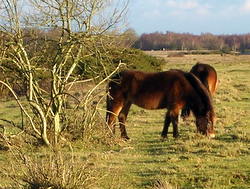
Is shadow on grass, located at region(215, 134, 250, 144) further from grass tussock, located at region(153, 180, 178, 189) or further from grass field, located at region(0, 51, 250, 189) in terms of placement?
grass tussock, located at region(153, 180, 178, 189)

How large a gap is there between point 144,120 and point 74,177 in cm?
917

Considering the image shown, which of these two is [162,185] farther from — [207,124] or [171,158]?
[207,124]

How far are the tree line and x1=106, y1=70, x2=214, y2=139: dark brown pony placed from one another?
225 feet

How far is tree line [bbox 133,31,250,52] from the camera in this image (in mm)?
86500

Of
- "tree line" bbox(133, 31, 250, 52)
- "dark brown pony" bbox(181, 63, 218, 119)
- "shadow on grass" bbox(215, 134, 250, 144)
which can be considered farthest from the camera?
"tree line" bbox(133, 31, 250, 52)

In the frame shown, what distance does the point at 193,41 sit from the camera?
314 ft

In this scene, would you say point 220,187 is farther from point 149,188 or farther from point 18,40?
point 18,40

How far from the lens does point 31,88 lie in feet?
31.1

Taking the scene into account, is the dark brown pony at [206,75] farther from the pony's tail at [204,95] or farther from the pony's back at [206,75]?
the pony's tail at [204,95]

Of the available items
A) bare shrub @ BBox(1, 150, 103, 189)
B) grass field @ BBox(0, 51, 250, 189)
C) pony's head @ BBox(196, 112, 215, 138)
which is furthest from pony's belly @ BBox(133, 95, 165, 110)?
bare shrub @ BBox(1, 150, 103, 189)

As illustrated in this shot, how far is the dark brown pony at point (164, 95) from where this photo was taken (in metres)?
10.9

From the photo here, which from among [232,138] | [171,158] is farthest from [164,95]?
[171,158]

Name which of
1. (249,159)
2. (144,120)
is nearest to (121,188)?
(249,159)

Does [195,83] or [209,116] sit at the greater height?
[195,83]
